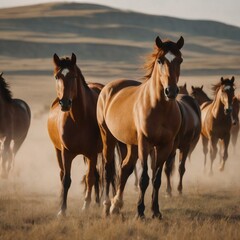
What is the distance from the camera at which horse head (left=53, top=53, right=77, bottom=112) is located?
7523 mm

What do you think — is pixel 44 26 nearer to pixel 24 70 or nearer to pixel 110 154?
pixel 24 70

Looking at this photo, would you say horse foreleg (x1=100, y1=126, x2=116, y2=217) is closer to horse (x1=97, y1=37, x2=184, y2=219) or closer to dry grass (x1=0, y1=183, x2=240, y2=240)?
horse (x1=97, y1=37, x2=184, y2=219)

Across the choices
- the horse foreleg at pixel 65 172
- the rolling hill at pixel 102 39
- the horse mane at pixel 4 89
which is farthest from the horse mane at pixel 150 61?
the rolling hill at pixel 102 39

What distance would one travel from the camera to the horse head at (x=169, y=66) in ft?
22.1

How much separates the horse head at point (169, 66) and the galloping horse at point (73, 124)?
1.52 m

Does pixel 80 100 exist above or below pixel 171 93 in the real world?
below

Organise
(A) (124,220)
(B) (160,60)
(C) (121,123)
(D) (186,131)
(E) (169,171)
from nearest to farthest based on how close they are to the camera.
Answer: (B) (160,60) → (A) (124,220) → (C) (121,123) → (D) (186,131) → (E) (169,171)

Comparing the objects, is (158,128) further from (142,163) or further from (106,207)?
(106,207)

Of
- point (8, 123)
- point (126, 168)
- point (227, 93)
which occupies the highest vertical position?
point (227, 93)

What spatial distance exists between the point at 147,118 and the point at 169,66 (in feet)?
2.92

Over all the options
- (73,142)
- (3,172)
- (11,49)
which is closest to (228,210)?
(73,142)

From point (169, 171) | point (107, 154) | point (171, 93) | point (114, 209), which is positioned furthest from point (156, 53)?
point (169, 171)

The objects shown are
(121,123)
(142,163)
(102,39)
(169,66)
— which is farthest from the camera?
(102,39)

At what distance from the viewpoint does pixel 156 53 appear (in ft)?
24.1
